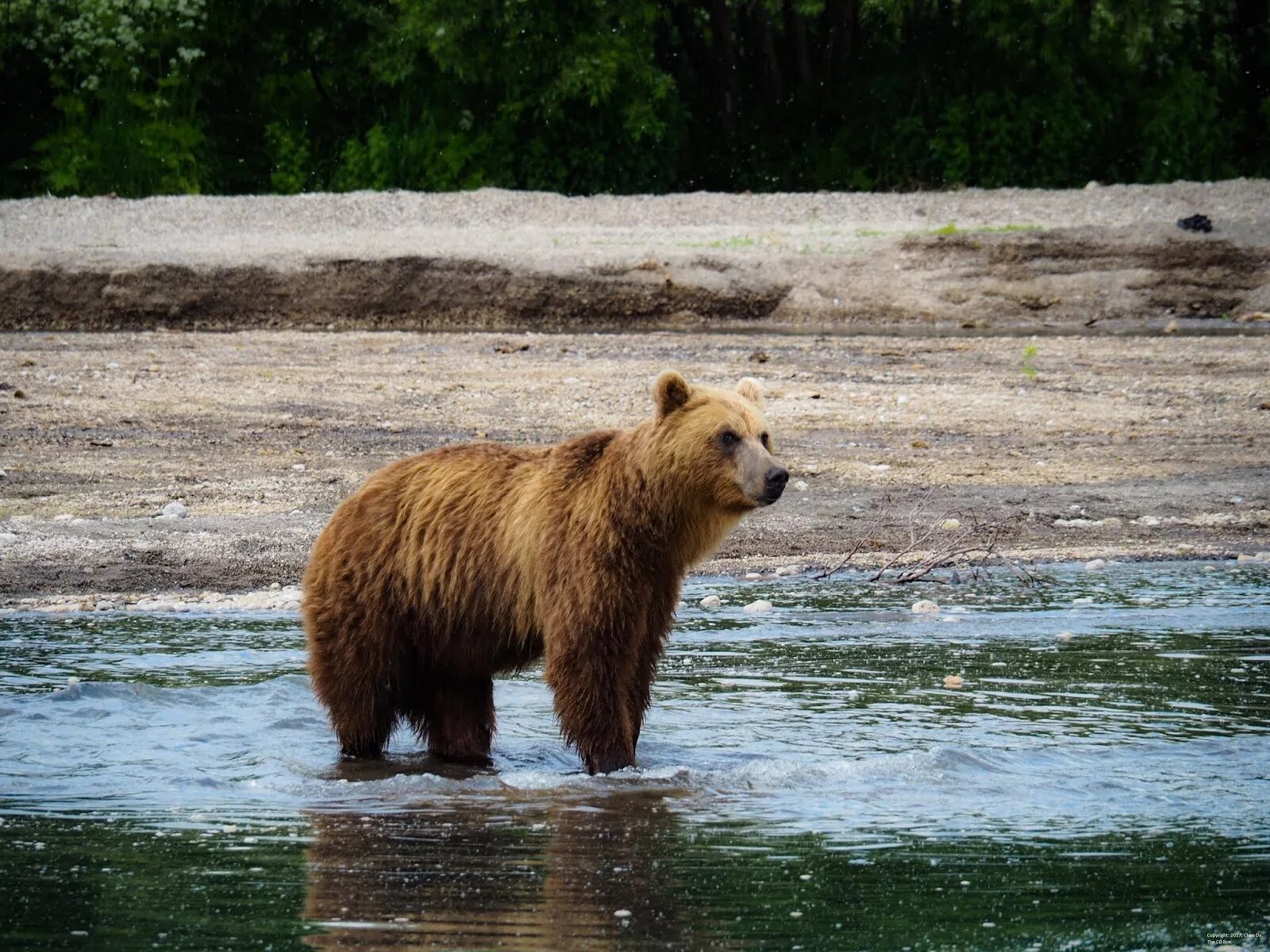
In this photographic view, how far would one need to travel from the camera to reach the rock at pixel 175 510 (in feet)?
36.0

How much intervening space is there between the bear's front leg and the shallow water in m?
0.13

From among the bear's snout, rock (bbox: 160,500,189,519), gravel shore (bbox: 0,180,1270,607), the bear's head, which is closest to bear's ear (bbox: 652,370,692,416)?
the bear's head

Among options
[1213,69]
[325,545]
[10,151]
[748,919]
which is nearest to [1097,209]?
[1213,69]

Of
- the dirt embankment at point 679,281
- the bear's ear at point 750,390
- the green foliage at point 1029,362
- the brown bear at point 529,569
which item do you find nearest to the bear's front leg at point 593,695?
the brown bear at point 529,569

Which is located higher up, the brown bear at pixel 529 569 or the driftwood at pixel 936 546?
the brown bear at pixel 529 569

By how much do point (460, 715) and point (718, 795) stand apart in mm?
1185

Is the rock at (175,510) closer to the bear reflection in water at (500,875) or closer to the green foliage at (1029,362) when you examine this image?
the bear reflection in water at (500,875)

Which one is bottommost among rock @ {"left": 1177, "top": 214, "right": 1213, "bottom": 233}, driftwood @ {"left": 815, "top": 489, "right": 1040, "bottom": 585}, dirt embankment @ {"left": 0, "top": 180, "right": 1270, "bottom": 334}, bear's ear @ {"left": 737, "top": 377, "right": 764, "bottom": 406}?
driftwood @ {"left": 815, "top": 489, "right": 1040, "bottom": 585}

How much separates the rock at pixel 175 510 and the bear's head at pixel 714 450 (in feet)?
17.8

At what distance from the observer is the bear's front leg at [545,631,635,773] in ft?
20.4

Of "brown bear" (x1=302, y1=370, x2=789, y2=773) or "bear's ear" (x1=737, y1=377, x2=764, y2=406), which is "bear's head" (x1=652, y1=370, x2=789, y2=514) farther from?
"bear's ear" (x1=737, y1=377, x2=764, y2=406)

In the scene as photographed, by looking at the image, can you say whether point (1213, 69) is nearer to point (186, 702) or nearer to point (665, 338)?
point (665, 338)

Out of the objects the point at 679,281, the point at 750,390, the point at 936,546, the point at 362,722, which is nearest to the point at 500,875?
the point at 362,722

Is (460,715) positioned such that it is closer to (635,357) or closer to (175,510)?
(175,510)
